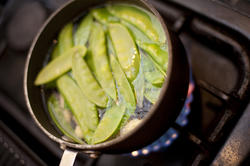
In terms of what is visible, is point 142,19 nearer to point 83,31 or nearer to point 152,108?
point 83,31

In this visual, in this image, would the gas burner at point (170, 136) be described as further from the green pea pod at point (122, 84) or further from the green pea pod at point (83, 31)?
the green pea pod at point (83, 31)

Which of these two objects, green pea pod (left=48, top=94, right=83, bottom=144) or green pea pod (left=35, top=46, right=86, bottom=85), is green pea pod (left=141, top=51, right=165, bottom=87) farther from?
green pea pod (left=48, top=94, right=83, bottom=144)

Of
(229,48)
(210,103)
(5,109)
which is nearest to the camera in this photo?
(229,48)

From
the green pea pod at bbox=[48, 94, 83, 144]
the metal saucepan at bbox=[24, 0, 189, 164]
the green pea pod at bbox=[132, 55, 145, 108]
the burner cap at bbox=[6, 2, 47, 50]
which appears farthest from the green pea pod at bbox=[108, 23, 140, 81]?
the burner cap at bbox=[6, 2, 47, 50]

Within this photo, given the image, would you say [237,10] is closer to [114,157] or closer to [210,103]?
[210,103]

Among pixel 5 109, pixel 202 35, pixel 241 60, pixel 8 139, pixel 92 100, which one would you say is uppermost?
pixel 202 35

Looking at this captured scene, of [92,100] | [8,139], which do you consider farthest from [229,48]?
[8,139]

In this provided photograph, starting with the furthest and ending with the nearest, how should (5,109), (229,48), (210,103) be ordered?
(5,109), (210,103), (229,48)

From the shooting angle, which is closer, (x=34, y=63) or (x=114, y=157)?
(x=34, y=63)
